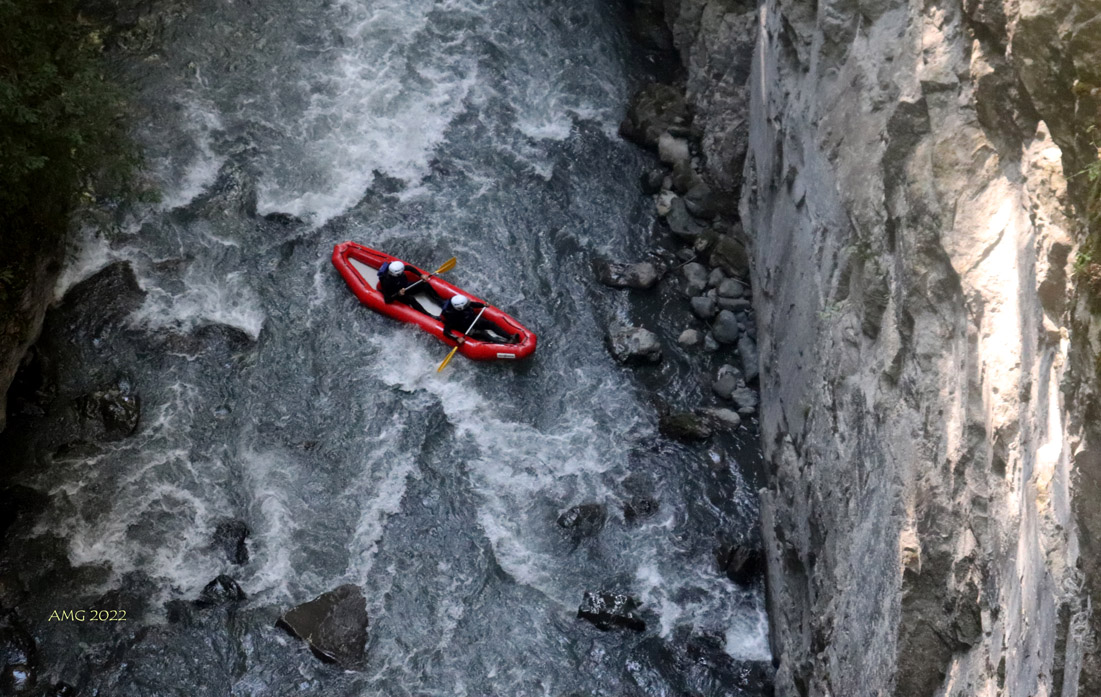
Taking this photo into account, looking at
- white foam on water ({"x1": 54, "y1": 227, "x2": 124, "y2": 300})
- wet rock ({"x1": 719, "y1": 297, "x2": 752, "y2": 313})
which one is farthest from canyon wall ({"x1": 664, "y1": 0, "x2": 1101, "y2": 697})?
white foam on water ({"x1": 54, "y1": 227, "x2": 124, "y2": 300})

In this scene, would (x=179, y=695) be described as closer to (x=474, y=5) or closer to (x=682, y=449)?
(x=682, y=449)

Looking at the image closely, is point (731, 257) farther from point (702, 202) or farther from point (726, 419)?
point (726, 419)

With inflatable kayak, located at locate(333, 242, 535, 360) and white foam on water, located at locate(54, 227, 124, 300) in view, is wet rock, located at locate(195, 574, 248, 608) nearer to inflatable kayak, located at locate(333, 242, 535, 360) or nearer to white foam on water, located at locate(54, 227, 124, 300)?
inflatable kayak, located at locate(333, 242, 535, 360)

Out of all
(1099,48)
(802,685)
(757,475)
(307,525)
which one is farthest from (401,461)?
(1099,48)

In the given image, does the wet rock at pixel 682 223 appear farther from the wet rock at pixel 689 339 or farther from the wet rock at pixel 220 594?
the wet rock at pixel 220 594

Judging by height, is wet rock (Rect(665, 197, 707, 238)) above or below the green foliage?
above
